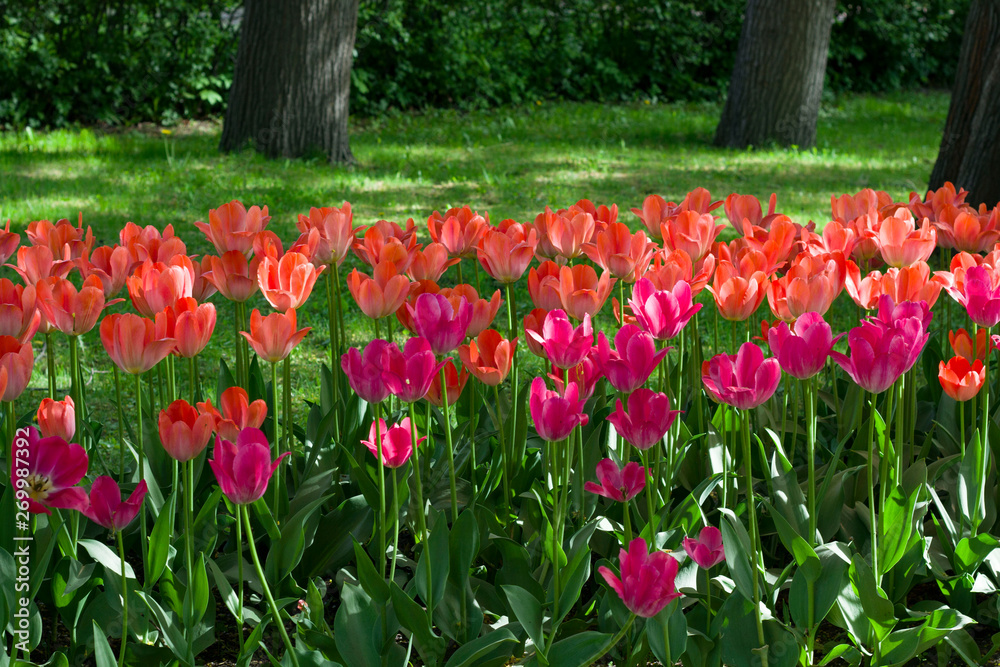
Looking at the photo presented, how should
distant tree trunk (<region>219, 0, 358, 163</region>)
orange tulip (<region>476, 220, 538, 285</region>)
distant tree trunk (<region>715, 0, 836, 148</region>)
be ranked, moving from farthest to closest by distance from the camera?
distant tree trunk (<region>715, 0, 836, 148</region>) → distant tree trunk (<region>219, 0, 358, 163</region>) → orange tulip (<region>476, 220, 538, 285</region>)

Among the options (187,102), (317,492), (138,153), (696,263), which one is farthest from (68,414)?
(187,102)

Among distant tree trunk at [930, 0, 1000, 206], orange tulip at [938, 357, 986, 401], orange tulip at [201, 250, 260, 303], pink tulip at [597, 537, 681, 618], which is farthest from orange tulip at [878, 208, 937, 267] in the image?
distant tree trunk at [930, 0, 1000, 206]

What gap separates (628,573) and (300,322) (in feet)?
10.6

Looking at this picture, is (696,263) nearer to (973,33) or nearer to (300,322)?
(300,322)

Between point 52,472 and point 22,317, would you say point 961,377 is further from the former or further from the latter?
point 22,317

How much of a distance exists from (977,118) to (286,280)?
402 cm

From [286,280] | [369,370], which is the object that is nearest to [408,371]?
[369,370]

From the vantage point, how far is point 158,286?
171cm

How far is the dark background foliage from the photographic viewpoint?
29.6ft

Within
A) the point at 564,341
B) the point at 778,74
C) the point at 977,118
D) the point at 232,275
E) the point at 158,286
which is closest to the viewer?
the point at 564,341

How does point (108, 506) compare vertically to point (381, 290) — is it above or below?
below

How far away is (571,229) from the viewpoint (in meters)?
2.11

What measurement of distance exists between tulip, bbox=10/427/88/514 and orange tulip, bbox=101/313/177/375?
0.58 ft

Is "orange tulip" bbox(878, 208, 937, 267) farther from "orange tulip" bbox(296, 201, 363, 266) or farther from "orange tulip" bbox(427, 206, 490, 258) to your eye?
"orange tulip" bbox(296, 201, 363, 266)
